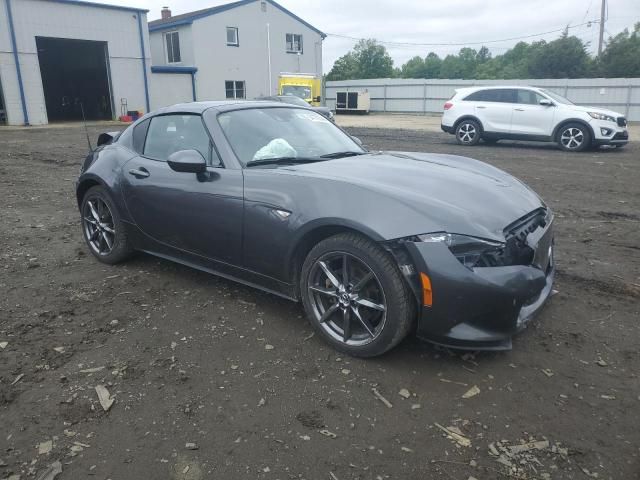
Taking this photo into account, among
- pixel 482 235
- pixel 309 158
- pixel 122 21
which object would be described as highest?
pixel 122 21

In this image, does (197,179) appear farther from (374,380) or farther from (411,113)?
(411,113)

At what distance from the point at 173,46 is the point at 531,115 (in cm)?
2809

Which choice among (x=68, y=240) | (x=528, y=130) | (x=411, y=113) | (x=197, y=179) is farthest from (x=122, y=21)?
(x=197, y=179)

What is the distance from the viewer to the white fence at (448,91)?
2611 cm

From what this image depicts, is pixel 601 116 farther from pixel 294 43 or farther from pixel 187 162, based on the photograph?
pixel 294 43

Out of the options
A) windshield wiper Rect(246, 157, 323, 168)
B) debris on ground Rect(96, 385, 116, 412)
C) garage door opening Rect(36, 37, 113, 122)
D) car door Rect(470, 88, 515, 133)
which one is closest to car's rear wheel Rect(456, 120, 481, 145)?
car door Rect(470, 88, 515, 133)

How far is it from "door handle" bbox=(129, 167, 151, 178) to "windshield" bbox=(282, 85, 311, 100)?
24243 mm

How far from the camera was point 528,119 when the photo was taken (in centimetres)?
1384

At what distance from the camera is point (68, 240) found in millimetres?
5645

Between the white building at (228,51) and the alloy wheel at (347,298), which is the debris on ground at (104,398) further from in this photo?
the white building at (228,51)

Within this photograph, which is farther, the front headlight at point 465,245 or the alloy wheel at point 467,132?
the alloy wheel at point 467,132

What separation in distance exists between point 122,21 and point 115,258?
27748 mm

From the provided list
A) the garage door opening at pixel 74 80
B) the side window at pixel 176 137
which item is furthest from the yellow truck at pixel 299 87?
the side window at pixel 176 137

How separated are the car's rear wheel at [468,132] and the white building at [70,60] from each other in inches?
821
